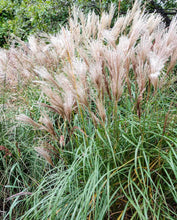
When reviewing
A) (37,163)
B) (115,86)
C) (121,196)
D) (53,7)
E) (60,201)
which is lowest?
(37,163)

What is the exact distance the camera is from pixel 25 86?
271 centimetres

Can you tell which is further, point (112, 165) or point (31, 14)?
point (31, 14)

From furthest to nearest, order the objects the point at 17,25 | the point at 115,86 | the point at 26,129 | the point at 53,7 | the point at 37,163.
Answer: the point at 17,25 → the point at 53,7 → the point at 26,129 → the point at 37,163 → the point at 115,86

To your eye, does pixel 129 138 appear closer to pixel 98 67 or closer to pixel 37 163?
pixel 98 67

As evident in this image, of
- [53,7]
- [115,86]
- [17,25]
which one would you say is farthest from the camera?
[17,25]

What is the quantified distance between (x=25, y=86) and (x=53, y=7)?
8.84 ft

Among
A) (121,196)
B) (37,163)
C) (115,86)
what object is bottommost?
(37,163)

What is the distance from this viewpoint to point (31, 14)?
4.80m

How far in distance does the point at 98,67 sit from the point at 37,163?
47.4 inches

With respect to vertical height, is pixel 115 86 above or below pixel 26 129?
above

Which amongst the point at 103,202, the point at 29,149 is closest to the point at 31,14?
the point at 29,149

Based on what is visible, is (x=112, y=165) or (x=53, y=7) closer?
(x=112, y=165)

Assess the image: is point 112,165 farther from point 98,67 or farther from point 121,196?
point 98,67

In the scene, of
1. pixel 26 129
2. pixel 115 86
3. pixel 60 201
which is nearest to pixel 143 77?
pixel 115 86
